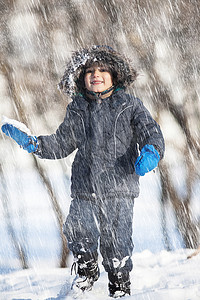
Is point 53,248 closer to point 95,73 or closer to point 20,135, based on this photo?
point 20,135

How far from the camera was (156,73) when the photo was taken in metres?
4.08

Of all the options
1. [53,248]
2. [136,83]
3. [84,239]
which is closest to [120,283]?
[84,239]

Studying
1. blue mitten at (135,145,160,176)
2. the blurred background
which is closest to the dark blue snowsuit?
blue mitten at (135,145,160,176)

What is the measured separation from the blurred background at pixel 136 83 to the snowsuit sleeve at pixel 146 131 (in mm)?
1815

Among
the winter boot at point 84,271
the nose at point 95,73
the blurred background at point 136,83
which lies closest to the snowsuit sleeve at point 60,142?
the nose at point 95,73

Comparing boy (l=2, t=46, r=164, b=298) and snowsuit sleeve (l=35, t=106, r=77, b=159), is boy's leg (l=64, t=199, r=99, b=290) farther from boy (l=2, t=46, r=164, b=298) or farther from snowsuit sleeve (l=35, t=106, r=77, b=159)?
snowsuit sleeve (l=35, t=106, r=77, b=159)

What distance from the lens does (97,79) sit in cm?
214

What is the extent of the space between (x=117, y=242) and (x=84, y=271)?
0.28 m

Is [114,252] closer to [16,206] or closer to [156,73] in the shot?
[156,73]

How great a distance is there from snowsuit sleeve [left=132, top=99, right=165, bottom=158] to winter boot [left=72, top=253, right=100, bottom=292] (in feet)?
2.57

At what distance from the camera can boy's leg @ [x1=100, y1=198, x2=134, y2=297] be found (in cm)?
201

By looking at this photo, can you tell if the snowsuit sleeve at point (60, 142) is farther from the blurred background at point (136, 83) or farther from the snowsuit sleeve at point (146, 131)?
the blurred background at point (136, 83)

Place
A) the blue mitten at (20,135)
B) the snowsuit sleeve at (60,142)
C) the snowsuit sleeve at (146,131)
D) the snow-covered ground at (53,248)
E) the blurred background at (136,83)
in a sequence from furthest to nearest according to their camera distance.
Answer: the blurred background at (136,83) < the snow-covered ground at (53,248) < the snowsuit sleeve at (60,142) < the blue mitten at (20,135) < the snowsuit sleeve at (146,131)

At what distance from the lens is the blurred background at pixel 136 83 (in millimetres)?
3896
